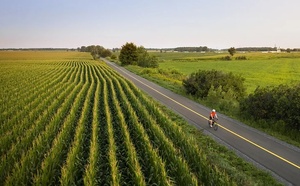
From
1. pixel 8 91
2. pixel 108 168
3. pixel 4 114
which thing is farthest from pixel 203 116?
pixel 8 91

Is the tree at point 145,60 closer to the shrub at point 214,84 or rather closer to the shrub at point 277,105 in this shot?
the shrub at point 214,84

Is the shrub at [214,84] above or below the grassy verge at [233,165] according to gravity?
above

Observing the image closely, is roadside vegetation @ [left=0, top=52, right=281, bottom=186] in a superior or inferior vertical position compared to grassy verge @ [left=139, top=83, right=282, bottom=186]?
superior

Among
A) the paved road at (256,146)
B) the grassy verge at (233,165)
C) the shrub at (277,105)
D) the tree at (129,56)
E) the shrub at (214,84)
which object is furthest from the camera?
the tree at (129,56)

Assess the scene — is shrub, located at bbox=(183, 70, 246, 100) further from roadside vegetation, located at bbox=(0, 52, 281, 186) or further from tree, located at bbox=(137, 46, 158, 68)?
tree, located at bbox=(137, 46, 158, 68)

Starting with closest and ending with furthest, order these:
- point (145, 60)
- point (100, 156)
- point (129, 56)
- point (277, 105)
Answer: point (100, 156)
point (277, 105)
point (145, 60)
point (129, 56)

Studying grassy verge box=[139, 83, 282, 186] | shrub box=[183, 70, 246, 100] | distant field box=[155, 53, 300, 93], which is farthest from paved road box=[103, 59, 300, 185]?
shrub box=[183, 70, 246, 100]

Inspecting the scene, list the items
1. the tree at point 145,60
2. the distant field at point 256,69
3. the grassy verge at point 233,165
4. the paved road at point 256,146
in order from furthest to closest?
1. the tree at point 145,60
2. the distant field at point 256,69
3. the paved road at point 256,146
4. the grassy verge at point 233,165

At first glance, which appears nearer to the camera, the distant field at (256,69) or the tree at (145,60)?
the distant field at (256,69)

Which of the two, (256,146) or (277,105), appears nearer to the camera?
(256,146)

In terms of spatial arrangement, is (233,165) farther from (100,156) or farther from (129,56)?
(129,56)

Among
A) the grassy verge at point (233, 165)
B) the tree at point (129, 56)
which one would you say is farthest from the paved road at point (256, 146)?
the tree at point (129, 56)

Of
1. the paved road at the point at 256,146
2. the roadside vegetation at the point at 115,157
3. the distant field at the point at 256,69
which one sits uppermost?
the roadside vegetation at the point at 115,157

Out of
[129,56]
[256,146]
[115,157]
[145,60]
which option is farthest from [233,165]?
[129,56]
